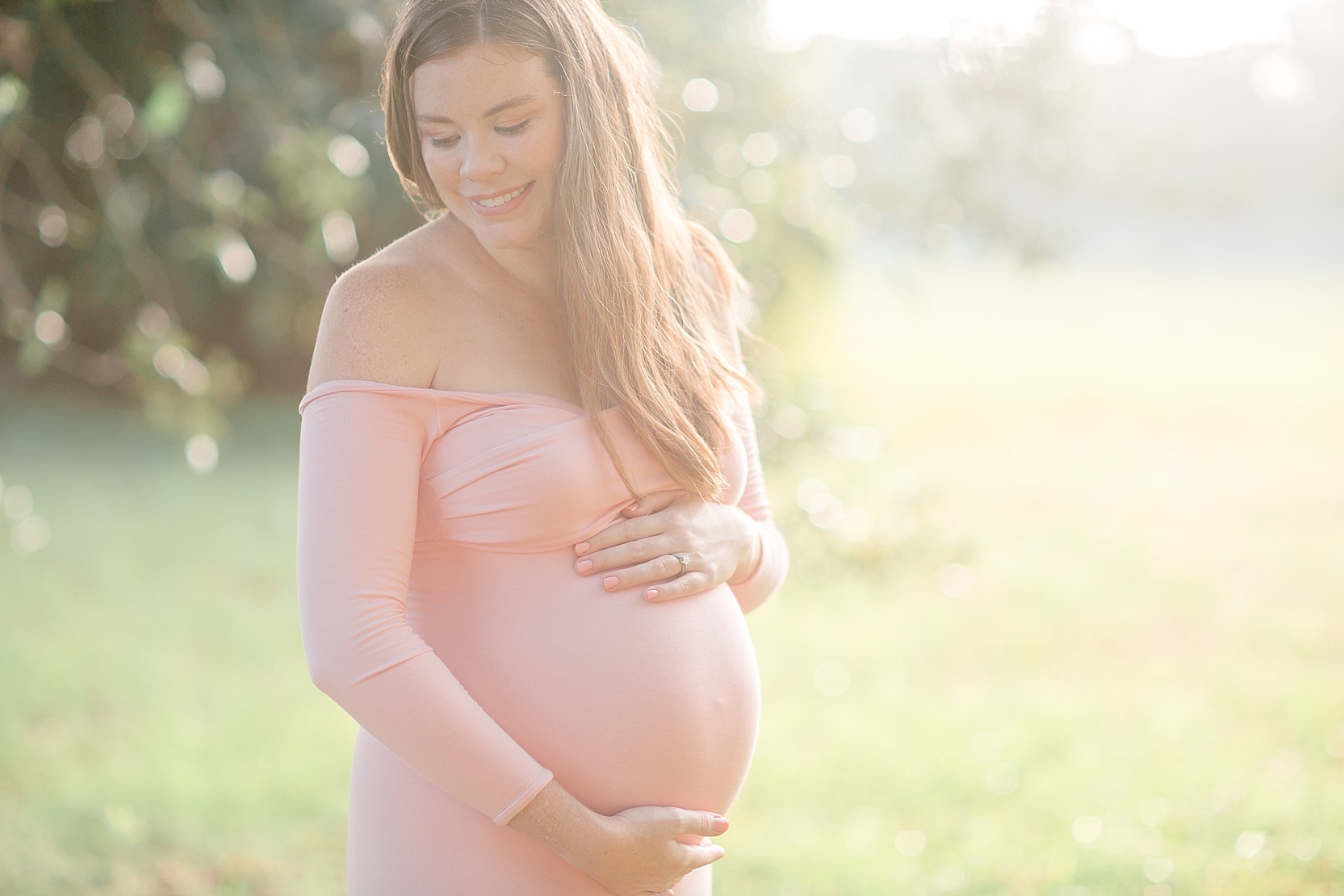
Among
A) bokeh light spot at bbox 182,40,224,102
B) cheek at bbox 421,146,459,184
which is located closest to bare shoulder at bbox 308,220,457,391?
cheek at bbox 421,146,459,184

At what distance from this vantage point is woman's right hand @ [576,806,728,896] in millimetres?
1367

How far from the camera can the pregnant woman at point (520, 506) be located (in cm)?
127

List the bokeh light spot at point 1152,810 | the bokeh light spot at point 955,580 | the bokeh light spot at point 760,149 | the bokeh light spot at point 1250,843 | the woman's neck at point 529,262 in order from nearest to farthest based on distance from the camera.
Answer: the woman's neck at point 529,262 < the bokeh light spot at point 1250,843 < the bokeh light spot at point 1152,810 < the bokeh light spot at point 760,149 < the bokeh light spot at point 955,580

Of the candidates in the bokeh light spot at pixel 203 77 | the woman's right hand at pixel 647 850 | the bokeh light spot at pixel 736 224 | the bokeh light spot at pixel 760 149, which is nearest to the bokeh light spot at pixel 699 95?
the bokeh light spot at pixel 760 149

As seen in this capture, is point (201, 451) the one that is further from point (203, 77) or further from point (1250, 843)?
point (1250, 843)

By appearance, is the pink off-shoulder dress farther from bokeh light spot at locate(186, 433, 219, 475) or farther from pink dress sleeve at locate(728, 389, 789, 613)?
bokeh light spot at locate(186, 433, 219, 475)

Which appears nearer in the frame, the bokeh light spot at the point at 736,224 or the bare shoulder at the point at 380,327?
the bare shoulder at the point at 380,327

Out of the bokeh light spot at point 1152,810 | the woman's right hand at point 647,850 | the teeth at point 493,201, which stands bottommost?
the bokeh light spot at point 1152,810

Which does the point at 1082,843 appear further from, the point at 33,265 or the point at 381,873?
the point at 33,265

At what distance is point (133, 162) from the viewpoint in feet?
16.1

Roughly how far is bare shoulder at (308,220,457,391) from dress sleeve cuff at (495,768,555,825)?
495mm

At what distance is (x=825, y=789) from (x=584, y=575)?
236 centimetres

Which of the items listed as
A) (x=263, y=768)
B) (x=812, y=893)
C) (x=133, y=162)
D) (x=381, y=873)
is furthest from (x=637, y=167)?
(x=133, y=162)

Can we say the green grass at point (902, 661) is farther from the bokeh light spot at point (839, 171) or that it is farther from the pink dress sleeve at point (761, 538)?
the pink dress sleeve at point (761, 538)
